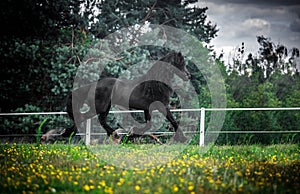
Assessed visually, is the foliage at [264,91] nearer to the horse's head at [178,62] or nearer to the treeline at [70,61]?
the treeline at [70,61]

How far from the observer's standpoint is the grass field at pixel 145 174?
4.58m

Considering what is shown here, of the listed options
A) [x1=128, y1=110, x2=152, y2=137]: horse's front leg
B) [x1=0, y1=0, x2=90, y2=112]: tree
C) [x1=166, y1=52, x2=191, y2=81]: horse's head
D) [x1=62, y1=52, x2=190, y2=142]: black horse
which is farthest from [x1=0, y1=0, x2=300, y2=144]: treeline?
[x1=166, y1=52, x2=191, y2=81]: horse's head

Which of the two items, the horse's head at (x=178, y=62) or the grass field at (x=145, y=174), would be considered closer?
the grass field at (x=145, y=174)

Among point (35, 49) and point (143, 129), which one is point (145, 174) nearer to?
point (143, 129)

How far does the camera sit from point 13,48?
16484 mm

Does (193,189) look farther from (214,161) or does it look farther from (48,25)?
(48,25)

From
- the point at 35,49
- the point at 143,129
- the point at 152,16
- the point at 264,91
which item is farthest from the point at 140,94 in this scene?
the point at 152,16

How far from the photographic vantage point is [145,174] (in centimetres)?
538

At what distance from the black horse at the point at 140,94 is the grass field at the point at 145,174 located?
2.38m

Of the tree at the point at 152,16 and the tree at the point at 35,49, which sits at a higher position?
the tree at the point at 152,16

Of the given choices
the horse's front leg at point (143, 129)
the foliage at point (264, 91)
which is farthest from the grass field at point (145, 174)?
the foliage at point (264, 91)

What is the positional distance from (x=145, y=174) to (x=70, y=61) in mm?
12883

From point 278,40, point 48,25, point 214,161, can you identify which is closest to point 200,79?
point 278,40

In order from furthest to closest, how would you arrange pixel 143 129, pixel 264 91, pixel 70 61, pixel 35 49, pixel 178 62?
pixel 264 91 → pixel 70 61 → pixel 35 49 → pixel 143 129 → pixel 178 62
